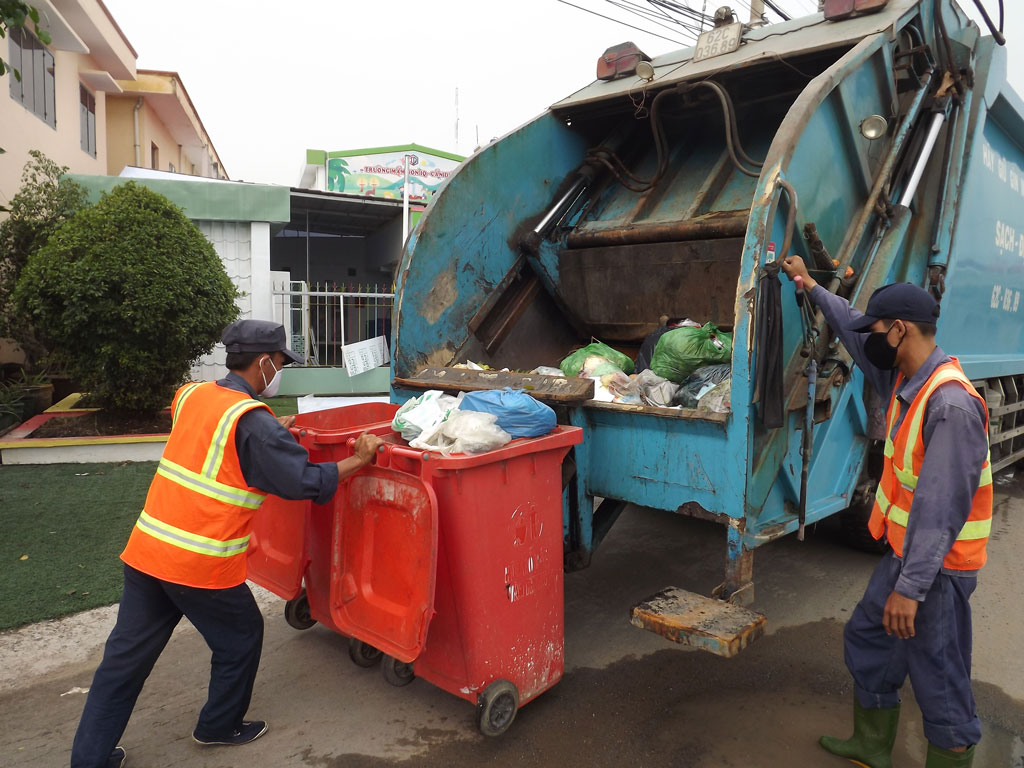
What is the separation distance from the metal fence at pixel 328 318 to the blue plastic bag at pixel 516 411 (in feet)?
20.4

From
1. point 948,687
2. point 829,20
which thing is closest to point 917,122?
point 829,20

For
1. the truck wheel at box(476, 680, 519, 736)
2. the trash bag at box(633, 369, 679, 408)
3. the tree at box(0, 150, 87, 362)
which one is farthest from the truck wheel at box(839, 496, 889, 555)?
the tree at box(0, 150, 87, 362)

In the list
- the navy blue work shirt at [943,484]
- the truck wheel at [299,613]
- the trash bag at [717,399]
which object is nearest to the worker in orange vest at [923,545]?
the navy blue work shirt at [943,484]

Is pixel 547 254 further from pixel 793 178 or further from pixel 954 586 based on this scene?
pixel 954 586

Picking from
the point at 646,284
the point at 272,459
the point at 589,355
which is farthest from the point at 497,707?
the point at 646,284

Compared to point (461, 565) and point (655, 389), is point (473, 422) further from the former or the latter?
point (655, 389)

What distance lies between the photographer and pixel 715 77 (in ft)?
11.3

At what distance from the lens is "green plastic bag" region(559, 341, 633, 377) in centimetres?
333

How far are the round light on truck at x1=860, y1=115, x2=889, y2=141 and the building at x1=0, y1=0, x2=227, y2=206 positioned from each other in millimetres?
4361

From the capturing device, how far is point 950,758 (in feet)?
6.31

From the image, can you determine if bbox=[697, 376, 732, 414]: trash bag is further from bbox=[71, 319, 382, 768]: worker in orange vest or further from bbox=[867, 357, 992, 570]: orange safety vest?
bbox=[71, 319, 382, 768]: worker in orange vest

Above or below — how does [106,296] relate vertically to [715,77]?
below

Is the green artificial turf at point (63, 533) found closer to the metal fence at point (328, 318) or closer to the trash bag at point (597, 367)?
the trash bag at point (597, 367)

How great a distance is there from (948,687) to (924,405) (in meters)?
0.75
